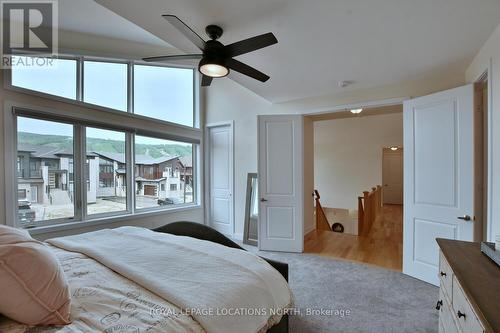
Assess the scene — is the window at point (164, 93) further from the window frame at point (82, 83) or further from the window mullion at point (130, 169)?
the window mullion at point (130, 169)

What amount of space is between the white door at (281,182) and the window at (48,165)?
107 inches

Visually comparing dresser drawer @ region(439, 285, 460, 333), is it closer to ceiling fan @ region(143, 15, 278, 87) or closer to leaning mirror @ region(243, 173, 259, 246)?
ceiling fan @ region(143, 15, 278, 87)

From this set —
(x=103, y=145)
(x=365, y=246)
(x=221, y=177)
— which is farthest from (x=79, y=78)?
(x=365, y=246)

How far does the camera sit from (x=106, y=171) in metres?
3.71

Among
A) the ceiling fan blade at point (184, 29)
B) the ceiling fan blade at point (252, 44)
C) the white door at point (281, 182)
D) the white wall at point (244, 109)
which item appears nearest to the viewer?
the ceiling fan blade at point (184, 29)

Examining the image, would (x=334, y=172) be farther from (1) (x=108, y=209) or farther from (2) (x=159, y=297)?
(2) (x=159, y=297)

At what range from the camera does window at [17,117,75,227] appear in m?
2.91

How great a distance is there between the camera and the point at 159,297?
1.16 m

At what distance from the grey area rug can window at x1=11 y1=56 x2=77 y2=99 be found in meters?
3.81

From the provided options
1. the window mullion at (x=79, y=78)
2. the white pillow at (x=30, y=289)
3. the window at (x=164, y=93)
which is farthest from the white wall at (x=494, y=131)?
the window mullion at (x=79, y=78)

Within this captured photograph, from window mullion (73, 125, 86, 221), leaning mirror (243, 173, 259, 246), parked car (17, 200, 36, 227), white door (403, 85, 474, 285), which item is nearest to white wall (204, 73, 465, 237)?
leaning mirror (243, 173, 259, 246)

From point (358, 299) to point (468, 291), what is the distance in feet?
5.24

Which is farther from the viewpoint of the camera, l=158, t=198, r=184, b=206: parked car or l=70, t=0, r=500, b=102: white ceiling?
l=158, t=198, r=184, b=206: parked car

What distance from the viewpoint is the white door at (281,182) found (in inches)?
148
